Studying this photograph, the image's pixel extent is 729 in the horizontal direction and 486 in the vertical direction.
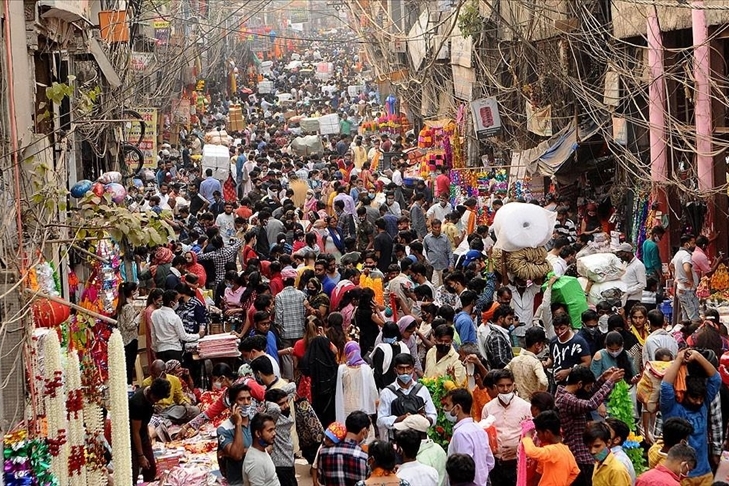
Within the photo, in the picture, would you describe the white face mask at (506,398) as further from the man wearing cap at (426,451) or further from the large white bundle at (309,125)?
the large white bundle at (309,125)

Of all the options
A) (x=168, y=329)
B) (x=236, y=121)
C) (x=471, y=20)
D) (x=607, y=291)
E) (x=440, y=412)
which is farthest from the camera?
(x=236, y=121)

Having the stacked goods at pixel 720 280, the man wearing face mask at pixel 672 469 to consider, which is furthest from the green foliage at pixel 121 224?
the stacked goods at pixel 720 280

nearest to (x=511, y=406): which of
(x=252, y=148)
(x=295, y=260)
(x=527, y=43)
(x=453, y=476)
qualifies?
(x=453, y=476)

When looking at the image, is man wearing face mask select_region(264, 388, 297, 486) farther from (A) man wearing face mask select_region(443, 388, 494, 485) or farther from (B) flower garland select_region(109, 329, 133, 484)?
(B) flower garland select_region(109, 329, 133, 484)

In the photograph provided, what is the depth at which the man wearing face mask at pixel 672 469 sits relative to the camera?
7.12 meters

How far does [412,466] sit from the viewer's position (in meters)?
7.62

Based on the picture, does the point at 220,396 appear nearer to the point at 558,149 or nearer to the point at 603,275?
the point at 603,275

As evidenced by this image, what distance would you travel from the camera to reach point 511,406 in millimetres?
8758

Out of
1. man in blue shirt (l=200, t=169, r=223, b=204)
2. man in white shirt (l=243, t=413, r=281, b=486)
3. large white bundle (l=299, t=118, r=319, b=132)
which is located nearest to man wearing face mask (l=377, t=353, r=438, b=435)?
man in white shirt (l=243, t=413, r=281, b=486)

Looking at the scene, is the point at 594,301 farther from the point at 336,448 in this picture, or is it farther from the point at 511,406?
the point at 336,448

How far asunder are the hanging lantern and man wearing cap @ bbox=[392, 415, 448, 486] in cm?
231

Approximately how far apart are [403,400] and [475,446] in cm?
97

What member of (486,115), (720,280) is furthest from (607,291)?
(486,115)

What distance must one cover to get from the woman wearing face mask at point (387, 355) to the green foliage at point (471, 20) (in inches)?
594
